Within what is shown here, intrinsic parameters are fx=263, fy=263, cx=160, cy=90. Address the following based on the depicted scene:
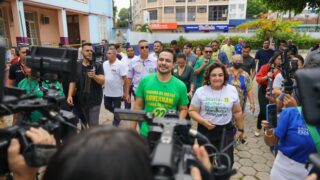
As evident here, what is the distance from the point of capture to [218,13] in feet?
159

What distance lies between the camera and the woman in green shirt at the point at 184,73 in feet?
17.0

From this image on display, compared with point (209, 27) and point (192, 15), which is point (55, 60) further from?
point (192, 15)

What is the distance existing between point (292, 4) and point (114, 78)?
6215 millimetres

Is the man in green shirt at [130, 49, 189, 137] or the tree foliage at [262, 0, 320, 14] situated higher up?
the tree foliage at [262, 0, 320, 14]

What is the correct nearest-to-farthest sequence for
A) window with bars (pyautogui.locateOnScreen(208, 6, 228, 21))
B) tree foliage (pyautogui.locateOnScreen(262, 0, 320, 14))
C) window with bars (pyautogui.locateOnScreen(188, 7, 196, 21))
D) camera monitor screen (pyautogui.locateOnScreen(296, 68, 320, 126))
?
camera monitor screen (pyautogui.locateOnScreen(296, 68, 320, 126)), tree foliage (pyautogui.locateOnScreen(262, 0, 320, 14)), window with bars (pyautogui.locateOnScreen(208, 6, 228, 21)), window with bars (pyautogui.locateOnScreen(188, 7, 196, 21))

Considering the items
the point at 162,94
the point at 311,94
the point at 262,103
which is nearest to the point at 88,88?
the point at 162,94

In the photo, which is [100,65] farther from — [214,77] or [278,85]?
[278,85]

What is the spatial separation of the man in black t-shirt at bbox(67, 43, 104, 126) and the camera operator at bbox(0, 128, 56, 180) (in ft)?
10.5

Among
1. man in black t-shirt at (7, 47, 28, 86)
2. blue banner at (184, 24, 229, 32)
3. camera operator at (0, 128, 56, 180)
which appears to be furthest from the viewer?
blue banner at (184, 24, 229, 32)

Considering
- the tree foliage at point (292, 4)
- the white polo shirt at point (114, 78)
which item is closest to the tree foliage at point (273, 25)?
the tree foliage at point (292, 4)

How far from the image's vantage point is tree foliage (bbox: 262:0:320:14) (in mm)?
7801

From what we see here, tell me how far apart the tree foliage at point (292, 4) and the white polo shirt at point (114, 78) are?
5776 mm

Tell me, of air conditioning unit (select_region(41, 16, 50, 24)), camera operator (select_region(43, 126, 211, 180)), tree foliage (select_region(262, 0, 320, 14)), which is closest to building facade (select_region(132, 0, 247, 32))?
air conditioning unit (select_region(41, 16, 50, 24))

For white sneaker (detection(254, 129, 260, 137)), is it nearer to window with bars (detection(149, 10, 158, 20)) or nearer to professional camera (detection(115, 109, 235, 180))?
professional camera (detection(115, 109, 235, 180))
